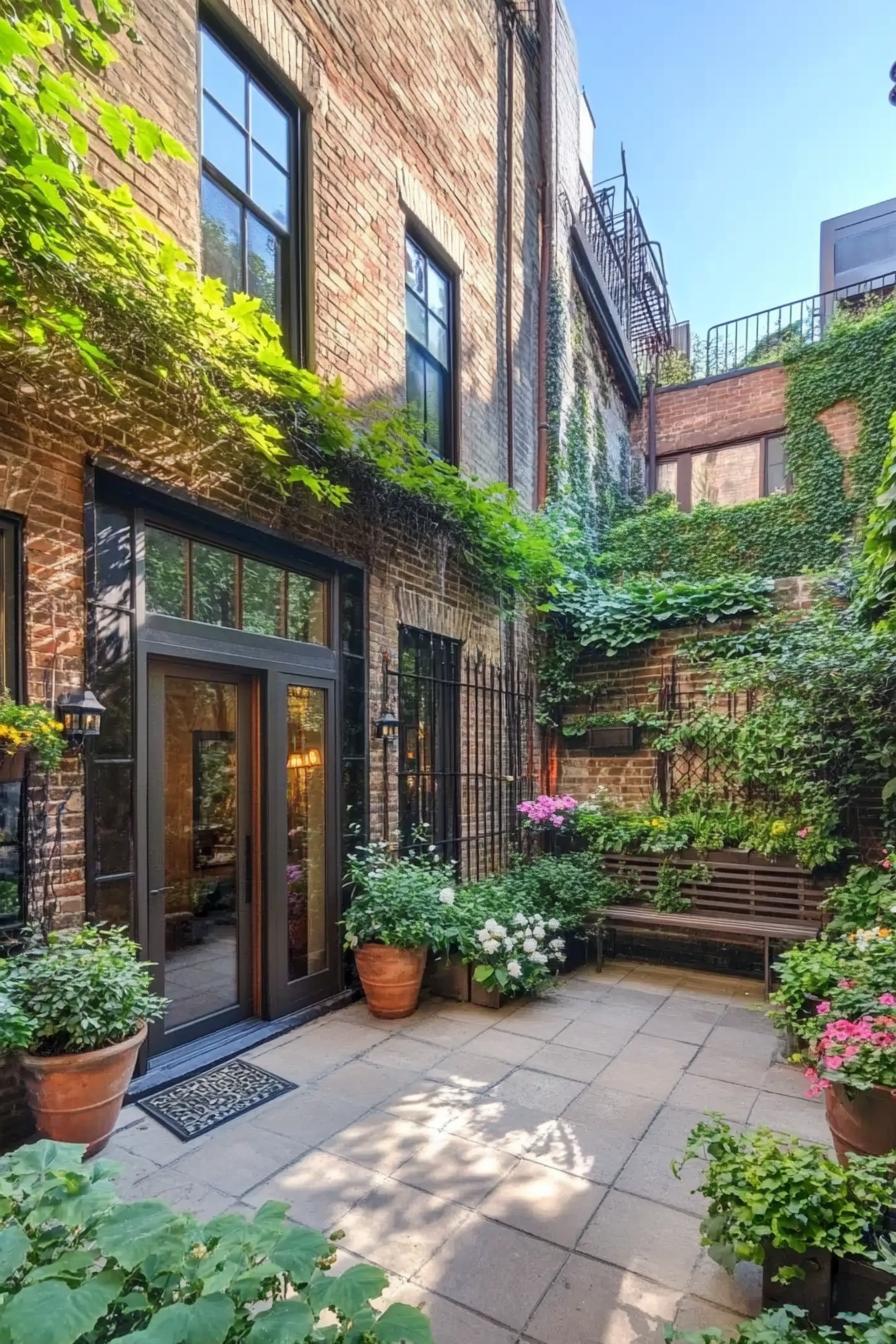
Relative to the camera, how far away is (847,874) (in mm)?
5008

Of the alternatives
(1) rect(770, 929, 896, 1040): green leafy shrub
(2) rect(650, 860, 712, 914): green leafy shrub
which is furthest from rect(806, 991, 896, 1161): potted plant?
(2) rect(650, 860, 712, 914): green leafy shrub

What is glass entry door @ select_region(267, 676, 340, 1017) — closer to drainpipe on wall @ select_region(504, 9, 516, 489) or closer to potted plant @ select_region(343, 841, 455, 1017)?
potted plant @ select_region(343, 841, 455, 1017)

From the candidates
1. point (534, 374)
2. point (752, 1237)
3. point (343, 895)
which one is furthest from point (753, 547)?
point (752, 1237)

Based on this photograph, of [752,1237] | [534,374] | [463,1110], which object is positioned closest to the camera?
[752,1237]

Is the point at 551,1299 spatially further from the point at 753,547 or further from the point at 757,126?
the point at 757,126

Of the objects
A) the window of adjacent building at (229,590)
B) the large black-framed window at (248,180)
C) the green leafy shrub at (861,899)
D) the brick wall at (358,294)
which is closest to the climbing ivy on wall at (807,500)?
the brick wall at (358,294)

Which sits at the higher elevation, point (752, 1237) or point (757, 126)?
point (757, 126)

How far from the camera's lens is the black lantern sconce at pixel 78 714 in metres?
3.02

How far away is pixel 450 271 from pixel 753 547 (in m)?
5.32

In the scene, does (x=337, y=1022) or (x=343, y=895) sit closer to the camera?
(x=337, y=1022)

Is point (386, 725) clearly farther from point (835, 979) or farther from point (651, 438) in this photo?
point (651, 438)

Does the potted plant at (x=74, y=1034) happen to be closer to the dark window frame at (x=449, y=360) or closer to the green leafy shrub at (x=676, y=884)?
the green leafy shrub at (x=676, y=884)

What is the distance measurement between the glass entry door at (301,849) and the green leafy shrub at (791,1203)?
9.38 feet

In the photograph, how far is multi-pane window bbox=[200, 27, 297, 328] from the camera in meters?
4.10
